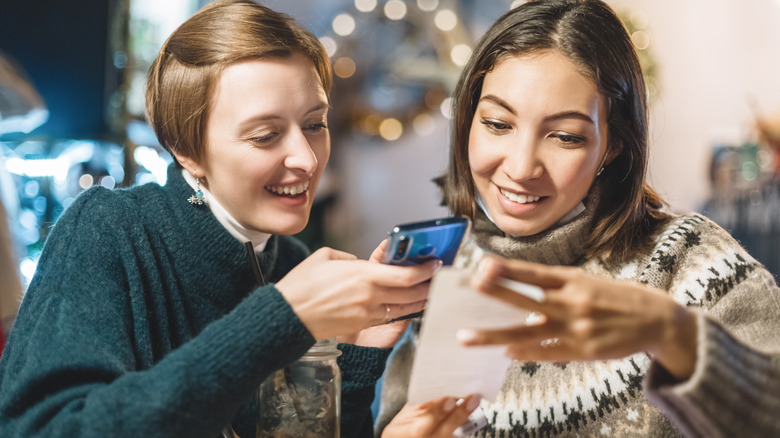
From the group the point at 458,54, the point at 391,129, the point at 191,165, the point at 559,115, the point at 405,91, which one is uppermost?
the point at 559,115

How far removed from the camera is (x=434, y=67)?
4.66 metres

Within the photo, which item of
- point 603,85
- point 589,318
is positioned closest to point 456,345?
point 589,318

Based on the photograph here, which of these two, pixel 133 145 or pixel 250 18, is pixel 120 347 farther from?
pixel 133 145

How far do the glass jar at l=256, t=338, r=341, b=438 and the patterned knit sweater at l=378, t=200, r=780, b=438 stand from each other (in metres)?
0.38

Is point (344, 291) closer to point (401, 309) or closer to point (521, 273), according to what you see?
point (401, 309)

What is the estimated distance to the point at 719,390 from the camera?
2.68ft

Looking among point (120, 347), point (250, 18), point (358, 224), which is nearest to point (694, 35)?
point (358, 224)

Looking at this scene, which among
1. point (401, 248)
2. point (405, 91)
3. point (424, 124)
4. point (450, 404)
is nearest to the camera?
point (401, 248)

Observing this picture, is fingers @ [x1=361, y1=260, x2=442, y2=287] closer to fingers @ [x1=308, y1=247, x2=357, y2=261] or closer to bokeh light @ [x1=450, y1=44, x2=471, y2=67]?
fingers @ [x1=308, y1=247, x2=357, y2=261]

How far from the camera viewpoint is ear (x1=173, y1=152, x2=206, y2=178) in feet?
4.04

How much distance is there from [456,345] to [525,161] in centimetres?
47

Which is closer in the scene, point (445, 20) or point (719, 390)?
point (719, 390)

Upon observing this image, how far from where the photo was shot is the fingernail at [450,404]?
3.57ft

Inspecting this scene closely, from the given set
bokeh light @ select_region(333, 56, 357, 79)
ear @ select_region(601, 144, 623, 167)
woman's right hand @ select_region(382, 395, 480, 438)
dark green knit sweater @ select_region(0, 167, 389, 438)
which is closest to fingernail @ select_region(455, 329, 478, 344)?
dark green knit sweater @ select_region(0, 167, 389, 438)
